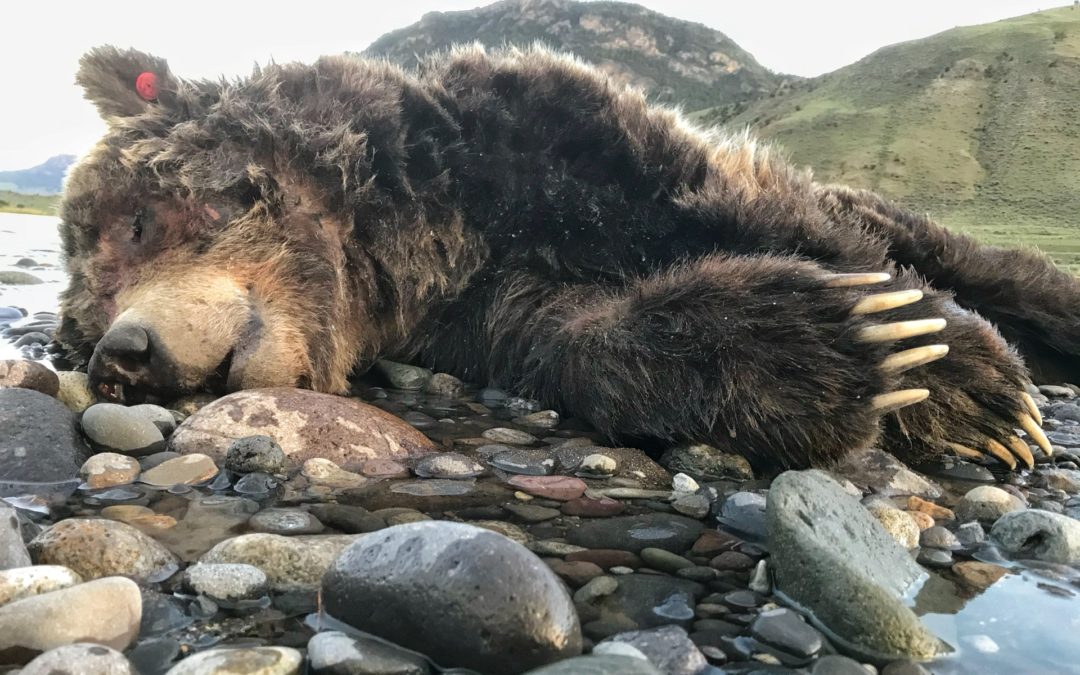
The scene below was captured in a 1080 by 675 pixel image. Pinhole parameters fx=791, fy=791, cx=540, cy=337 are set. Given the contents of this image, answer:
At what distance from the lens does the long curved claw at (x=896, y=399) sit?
200 centimetres

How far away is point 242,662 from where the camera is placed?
97 cm

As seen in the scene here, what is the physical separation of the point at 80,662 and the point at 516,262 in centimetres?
235

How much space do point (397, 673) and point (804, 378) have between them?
142 cm

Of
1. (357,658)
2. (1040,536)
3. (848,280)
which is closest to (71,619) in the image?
(357,658)

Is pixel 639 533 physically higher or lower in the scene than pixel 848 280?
lower

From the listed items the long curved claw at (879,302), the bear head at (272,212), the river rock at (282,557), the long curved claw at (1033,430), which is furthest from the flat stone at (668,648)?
the bear head at (272,212)

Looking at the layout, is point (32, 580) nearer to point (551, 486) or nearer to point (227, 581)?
point (227, 581)

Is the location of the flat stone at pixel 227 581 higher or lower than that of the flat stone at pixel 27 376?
lower

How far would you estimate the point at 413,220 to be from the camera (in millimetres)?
3096

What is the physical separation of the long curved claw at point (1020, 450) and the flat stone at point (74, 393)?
2813mm

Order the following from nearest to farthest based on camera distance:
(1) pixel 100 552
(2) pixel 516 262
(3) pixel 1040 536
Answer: (1) pixel 100 552 → (3) pixel 1040 536 → (2) pixel 516 262

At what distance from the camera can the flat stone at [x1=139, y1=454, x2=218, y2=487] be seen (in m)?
1.82

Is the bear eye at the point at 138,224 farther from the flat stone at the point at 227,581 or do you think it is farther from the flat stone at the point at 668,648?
the flat stone at the point at 668,648

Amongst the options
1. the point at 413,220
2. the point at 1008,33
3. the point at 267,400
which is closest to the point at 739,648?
the point at 267,400
